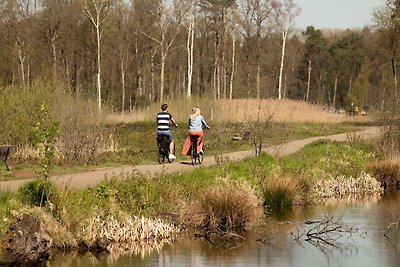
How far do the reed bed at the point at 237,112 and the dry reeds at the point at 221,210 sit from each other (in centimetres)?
1259

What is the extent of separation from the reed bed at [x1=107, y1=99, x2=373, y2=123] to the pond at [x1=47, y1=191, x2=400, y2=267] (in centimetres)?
1213

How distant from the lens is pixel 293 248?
47.5 feet

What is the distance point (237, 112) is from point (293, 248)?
2443 centimetres

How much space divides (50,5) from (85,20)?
10.1 feet

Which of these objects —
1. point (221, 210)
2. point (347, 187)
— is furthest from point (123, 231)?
point (347, 187)

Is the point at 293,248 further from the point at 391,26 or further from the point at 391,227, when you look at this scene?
the point at 391,26

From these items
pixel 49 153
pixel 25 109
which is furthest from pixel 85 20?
pixel 49 153

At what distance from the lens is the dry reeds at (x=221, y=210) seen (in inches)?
631

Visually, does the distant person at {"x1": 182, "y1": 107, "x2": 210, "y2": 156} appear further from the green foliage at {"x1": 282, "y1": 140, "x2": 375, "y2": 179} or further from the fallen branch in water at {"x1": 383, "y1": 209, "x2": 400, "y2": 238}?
the fallen branch in water at {"x1": 383, "y1": 209, "x2": 400, "y2": 238}

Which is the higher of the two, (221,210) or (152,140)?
(221,210)

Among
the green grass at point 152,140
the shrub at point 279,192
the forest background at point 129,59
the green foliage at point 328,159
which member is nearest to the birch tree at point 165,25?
the forest background at point 129,59

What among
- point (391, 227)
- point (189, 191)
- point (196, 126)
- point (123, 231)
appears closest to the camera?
point (123, 231)

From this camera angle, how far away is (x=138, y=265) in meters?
13.0

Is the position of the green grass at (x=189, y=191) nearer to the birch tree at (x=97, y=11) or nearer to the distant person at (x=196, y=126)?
the distant person at (x=196, y=126)
